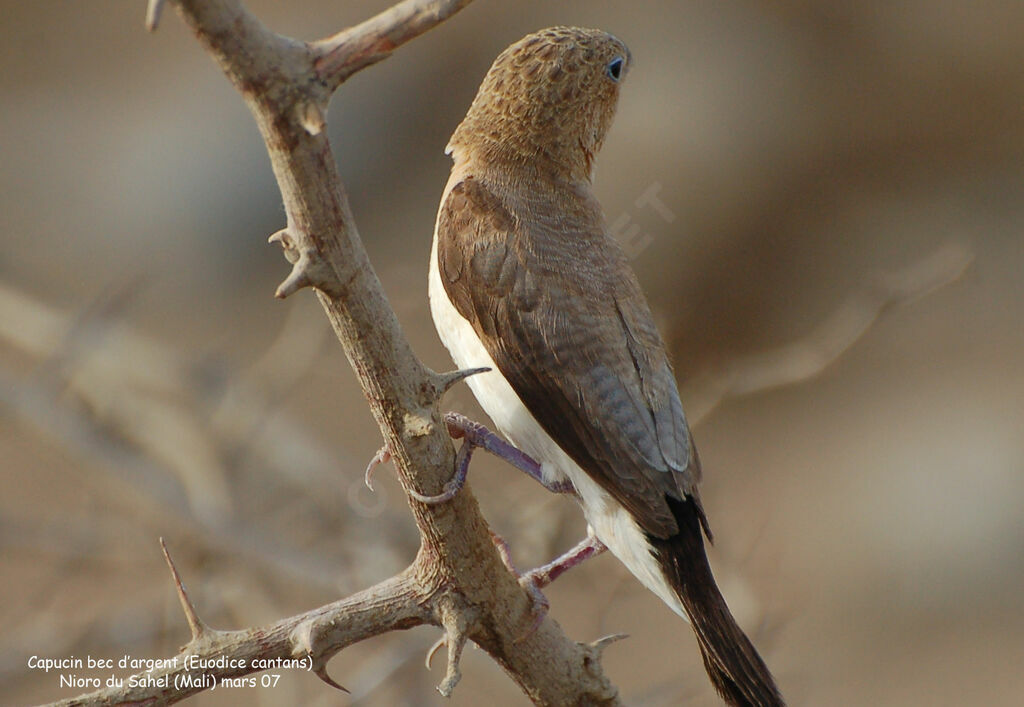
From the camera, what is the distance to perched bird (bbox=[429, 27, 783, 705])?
2.70 meters

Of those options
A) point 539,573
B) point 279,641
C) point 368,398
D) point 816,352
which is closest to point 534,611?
point 539,573

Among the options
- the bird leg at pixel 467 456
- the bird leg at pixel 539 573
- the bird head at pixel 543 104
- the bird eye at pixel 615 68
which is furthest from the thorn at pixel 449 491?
the bird eye at pixel 615 68

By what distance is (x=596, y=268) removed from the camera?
302 cm

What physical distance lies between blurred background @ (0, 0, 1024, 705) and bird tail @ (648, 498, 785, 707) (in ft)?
10.3

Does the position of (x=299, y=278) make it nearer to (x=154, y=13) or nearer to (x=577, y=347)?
(x=154, y=13)

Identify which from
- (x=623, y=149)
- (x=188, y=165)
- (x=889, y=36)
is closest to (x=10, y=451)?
(x=188, y=165)

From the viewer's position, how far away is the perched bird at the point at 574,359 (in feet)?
8.86

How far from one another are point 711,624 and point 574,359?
0.73 metres

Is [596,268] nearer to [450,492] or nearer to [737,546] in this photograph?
[450,492]

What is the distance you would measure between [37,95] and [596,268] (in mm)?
8914

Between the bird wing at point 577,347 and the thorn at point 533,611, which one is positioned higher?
the bird wing at point 577,347

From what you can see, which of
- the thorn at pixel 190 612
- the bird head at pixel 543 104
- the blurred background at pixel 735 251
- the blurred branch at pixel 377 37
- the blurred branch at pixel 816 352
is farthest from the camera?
the blurred background at pixel 735 251

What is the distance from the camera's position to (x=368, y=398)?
6.91 feet

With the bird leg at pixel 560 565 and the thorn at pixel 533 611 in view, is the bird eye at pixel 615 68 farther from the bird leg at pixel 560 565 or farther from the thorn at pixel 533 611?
the thorn at pixel 533 611
